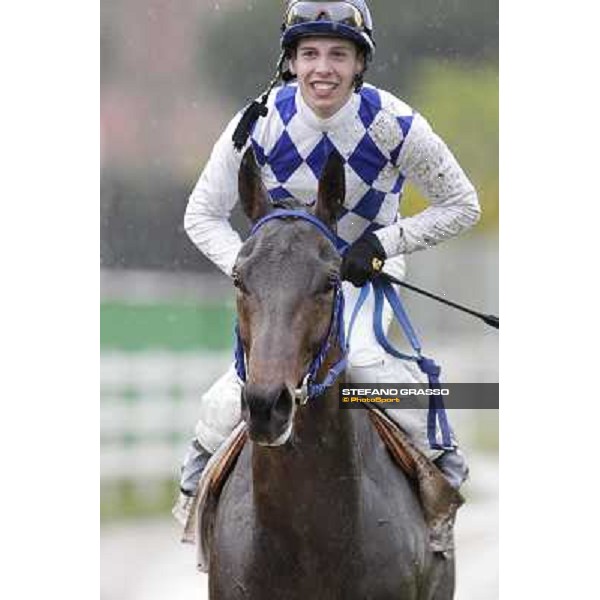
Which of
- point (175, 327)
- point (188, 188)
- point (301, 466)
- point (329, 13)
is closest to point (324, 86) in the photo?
point (329, 13)

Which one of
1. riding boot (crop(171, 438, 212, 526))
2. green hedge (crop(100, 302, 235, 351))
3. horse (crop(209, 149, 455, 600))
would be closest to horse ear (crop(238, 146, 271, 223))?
horse (crop(209, 149, 455, 600))

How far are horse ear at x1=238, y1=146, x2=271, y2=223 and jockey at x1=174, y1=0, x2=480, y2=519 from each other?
1.37ft

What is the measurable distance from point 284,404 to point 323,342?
262 mm

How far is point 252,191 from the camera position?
3.31m

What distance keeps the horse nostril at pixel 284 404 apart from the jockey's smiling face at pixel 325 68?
1.15m

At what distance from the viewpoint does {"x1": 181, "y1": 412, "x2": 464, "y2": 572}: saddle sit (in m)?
3.66

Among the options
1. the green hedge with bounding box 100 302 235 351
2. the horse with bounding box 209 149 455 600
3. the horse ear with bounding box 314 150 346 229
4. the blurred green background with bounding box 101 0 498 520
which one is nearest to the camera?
the horse with bounding box 209 149 455 600

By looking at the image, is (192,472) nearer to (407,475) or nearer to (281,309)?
(407,475)

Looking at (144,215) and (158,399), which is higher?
(144,215)

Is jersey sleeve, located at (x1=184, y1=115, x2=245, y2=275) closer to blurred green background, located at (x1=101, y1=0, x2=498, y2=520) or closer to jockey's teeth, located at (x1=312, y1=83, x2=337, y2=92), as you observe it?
jockey's teeth, located at (x1=312, y1=83, x2=337, y2=92)

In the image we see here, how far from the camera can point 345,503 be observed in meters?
3.36
